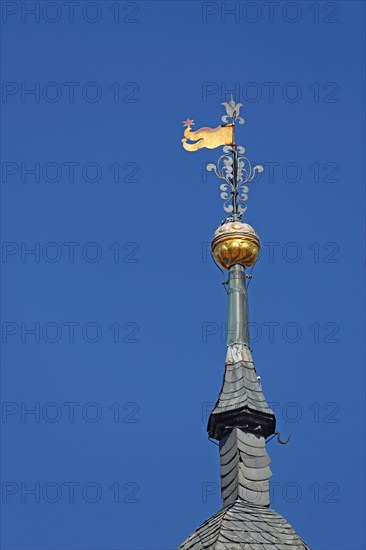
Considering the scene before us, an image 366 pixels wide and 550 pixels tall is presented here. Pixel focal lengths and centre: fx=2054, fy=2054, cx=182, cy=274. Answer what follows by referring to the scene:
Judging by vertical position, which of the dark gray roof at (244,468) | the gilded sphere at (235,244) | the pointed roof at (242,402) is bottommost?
the dark gray roof at (244,468)

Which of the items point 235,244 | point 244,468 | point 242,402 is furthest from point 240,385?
point 235,244

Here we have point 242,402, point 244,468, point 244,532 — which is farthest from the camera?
point 242,402

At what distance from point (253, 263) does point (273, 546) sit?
8947mm

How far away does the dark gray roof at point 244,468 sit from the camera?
46.8m

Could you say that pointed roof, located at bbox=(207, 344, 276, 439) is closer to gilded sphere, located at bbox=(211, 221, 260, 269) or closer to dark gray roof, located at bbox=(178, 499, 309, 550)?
gilded sphere, located at bbox=(211, 221, 260, 269)

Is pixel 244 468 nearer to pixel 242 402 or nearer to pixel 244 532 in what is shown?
pixel 242 402

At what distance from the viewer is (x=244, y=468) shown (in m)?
47.4

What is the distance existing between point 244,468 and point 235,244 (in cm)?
592

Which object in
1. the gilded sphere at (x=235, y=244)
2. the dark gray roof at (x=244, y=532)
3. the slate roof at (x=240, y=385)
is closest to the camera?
the dark gray roof at (x=244, y=532)

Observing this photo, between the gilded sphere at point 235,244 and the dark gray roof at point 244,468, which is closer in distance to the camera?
the dark gray roof at point 244,468

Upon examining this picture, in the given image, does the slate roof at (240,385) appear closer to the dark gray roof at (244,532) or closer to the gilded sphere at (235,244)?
the gilded sphere at (235,244)

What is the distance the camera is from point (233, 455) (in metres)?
47.8

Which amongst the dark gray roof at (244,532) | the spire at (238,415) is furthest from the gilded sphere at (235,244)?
the dark gray roof at (244,532)

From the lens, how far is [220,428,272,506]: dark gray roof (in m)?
46.8
